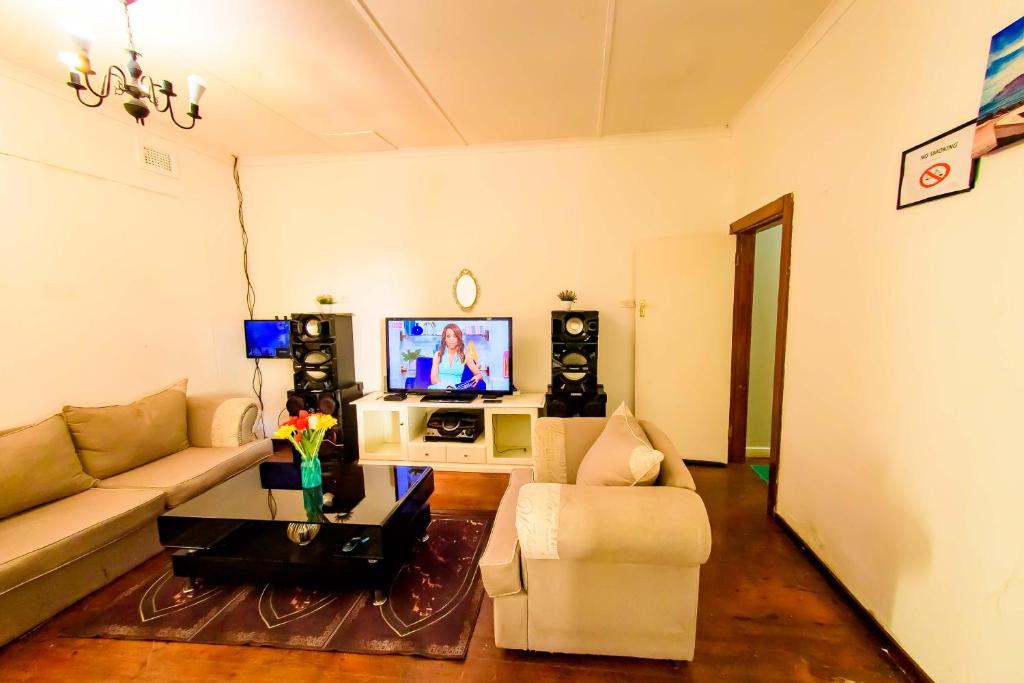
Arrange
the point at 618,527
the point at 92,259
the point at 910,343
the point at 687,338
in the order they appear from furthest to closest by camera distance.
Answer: the point at 687,338
the point at 92,259
the point at 910,343
the point at 618,527

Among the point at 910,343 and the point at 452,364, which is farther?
the point at 452,364

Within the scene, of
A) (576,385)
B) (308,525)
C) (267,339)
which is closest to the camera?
(308,525)

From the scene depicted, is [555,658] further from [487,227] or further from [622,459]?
[487,227]

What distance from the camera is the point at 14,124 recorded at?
6.88ft

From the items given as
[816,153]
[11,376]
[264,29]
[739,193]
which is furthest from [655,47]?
[11,376]

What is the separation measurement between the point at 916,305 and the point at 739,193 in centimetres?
187

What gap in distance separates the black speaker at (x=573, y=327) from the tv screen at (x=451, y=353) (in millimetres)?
387

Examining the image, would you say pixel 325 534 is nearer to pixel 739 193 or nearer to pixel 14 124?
pixel 14 124

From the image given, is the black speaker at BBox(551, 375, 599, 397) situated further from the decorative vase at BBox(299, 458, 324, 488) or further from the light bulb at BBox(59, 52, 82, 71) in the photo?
the light bulb at BBox(59, 52, 82, 71)

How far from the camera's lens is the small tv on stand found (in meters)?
3.13

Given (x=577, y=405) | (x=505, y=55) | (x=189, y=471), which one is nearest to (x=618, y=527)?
(x=577, y=405)

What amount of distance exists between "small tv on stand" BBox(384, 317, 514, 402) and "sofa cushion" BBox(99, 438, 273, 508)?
1188 millimetres

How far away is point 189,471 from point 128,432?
46 cm

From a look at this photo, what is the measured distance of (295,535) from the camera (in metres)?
1.89
